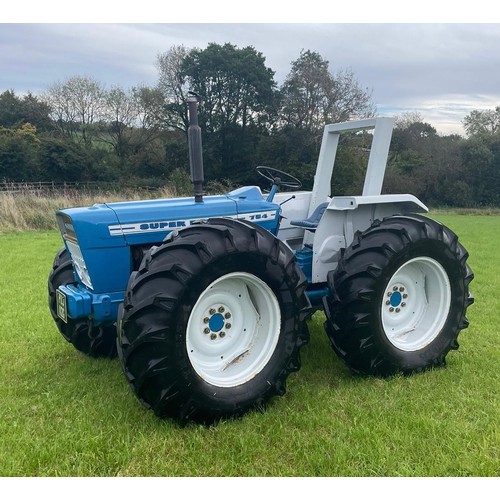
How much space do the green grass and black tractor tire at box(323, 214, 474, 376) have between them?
0.19m

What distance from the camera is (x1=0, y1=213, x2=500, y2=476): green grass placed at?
254 cm

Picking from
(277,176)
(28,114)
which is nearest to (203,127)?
(28,114)

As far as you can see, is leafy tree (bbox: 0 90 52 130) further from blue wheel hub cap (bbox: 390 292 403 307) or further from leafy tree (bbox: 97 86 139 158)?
blue wheel hub cap (bbox: 390 292 403 307)

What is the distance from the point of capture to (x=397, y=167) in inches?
1421

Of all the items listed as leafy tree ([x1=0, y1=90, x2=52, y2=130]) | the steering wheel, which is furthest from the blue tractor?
leafy tree ([x1=0, y1=90, x2=52, y2=130])

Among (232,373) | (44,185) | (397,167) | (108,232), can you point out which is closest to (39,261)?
(108,232)

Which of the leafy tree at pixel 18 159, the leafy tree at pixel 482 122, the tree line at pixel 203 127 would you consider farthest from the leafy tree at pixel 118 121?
the leafy tree at pixel 482 122

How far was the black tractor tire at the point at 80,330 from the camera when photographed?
13.2 ft

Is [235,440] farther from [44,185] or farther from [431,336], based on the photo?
[44,185]

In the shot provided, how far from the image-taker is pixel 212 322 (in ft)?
10.3

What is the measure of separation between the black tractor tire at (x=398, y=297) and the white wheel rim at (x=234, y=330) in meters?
0.55

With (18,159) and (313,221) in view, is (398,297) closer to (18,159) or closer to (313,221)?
(313,221)

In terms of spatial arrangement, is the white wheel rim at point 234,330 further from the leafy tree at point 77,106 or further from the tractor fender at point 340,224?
the leafy tree at point 77,106

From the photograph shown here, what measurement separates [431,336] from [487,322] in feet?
5.79
